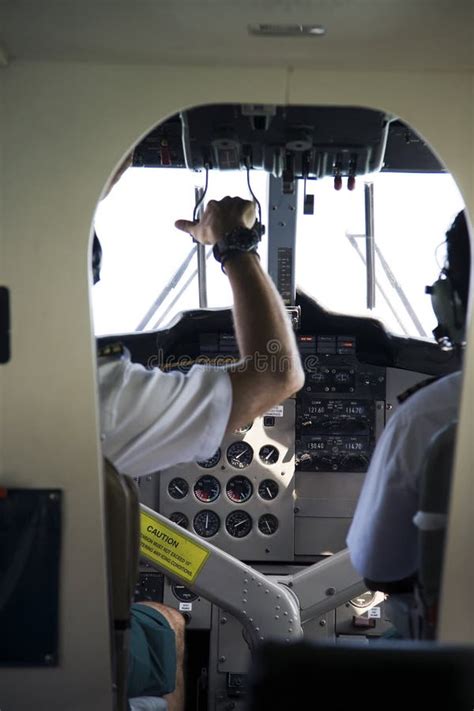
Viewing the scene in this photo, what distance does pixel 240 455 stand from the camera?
5.29 m

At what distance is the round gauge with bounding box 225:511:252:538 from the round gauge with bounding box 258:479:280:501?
0.14m

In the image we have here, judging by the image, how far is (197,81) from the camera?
2258 millimetres

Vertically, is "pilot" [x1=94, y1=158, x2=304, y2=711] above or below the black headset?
below

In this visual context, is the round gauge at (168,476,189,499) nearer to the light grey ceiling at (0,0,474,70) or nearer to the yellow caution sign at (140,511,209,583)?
the yellow caution sign at (140,511,209,583)

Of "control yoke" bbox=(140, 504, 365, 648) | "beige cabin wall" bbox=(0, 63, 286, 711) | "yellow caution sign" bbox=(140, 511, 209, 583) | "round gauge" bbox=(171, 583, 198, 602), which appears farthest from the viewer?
"round gauge" bbox=(171, 583, 198, 602)

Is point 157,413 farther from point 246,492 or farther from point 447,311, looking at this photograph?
point 246,492

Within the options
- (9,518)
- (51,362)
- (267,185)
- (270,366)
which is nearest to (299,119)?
(270,366)

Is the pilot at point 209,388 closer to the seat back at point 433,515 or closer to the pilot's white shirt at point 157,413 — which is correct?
the pilot's white shirt at point 157,413

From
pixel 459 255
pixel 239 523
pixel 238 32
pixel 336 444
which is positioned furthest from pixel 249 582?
pixel 238 32

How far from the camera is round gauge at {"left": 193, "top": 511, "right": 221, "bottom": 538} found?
524 cm

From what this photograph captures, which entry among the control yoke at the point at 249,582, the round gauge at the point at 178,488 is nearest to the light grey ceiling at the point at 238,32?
the control yoke at the point at 249,582

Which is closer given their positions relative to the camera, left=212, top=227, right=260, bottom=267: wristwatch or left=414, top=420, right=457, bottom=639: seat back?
left=414, top=420, right=457, bottom=639: seat back

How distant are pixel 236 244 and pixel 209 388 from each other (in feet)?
1.63

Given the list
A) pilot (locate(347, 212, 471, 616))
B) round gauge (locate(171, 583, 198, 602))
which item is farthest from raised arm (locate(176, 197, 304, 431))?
round gauge (locate(171, 583, 198, 602))
